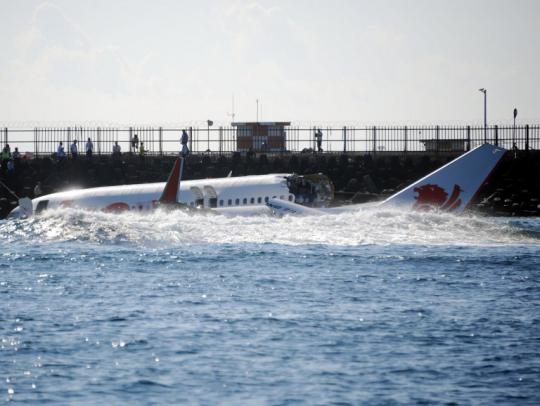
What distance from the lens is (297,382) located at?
23.6 metres

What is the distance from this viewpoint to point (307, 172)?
8612cm

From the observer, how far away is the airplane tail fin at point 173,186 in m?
59.8

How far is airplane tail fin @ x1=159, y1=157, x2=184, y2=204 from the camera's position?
5981 centimetres

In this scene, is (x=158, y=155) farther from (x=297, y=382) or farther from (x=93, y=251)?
(x=297, y=382)

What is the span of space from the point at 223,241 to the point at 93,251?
22.8 ft

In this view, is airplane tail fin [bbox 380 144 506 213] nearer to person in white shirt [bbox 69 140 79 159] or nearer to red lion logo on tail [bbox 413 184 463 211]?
red lion logo on tail [bbox 413 184 463 211]

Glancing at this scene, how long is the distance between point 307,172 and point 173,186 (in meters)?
27.1

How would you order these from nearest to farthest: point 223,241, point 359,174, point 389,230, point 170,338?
point 170,338
point 223,241
point 389,230
point 359,174

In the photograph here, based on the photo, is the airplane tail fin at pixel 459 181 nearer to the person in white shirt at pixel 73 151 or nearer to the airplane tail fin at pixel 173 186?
the airplane tail fin at pixel 173 186

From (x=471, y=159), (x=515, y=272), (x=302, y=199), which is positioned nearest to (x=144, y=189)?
(x=302, y=199)

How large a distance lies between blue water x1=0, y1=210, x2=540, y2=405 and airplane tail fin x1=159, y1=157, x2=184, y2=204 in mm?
4437

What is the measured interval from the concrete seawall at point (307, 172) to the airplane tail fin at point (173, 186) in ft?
76.2

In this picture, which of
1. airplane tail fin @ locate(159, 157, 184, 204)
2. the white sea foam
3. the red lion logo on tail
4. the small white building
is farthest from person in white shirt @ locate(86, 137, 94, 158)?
the red lion logo on tail

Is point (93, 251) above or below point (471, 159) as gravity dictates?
below
